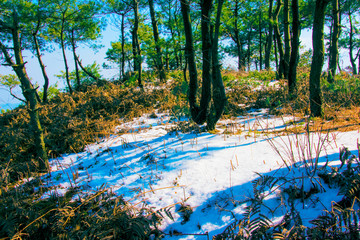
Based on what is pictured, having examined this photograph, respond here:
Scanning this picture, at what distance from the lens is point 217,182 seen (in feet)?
6.80

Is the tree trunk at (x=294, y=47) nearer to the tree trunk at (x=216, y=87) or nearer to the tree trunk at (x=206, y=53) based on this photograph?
the tree trunk at (x=206, y=53)

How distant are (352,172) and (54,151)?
14.8 ft

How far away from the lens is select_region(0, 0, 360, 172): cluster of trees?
11.0ft

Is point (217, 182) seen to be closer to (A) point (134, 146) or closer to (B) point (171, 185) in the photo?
(B) point (171, 185)

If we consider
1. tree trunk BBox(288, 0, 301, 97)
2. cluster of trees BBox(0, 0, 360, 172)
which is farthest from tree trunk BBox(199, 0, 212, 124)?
tree trunk BBox(288, 0, 301, 97)

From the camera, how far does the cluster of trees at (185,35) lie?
3.36 meters

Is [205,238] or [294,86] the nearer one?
[205,238]

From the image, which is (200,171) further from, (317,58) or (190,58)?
(317,58)

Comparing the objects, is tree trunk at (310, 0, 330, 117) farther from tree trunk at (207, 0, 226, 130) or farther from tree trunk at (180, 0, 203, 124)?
tree trunk at (180, 0, 203, 124)

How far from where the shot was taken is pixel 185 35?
416cm

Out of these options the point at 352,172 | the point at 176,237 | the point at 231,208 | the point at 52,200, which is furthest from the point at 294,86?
the point at 52,200

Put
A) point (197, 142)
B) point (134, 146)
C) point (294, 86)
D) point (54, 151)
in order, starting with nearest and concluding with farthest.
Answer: point (197, 142) → point (134, 146) → point (54, 151) → point (294, 86)

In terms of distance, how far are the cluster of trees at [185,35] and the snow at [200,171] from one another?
855 millimetres

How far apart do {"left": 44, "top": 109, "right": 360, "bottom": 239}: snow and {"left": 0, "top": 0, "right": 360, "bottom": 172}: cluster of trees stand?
86 cm
